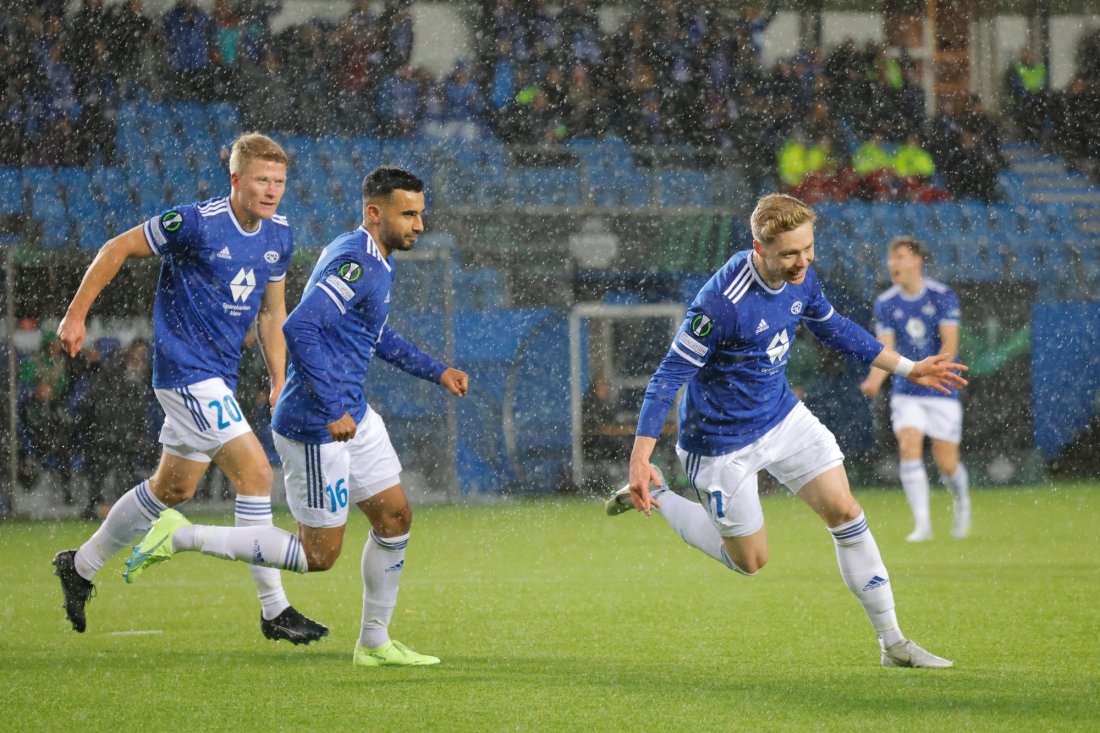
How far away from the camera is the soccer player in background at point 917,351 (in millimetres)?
10844

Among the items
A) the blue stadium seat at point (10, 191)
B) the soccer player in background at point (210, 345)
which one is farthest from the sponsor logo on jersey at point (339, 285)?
the blue stadium seat at point (10, 191)

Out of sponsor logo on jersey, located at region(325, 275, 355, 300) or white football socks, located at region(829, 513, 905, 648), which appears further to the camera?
white football socks, located at region(829, 513, 905, 648)

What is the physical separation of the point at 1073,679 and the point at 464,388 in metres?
2.28

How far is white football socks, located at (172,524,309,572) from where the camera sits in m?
5.57

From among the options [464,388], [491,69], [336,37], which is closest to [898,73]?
[491,69]

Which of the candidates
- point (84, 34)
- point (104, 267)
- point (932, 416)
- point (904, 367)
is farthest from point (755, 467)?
point (84, 34)

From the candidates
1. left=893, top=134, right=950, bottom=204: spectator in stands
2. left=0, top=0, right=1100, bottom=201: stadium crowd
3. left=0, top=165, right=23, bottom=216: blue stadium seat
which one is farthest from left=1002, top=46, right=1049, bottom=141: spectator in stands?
left=0, top=165, right=23, bottom=216: blue stadium seat

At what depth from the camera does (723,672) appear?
5523 mm

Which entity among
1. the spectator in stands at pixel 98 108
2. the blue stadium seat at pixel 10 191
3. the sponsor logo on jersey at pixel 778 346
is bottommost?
Answer: the sponsor logo on jersey at pixel 778 346

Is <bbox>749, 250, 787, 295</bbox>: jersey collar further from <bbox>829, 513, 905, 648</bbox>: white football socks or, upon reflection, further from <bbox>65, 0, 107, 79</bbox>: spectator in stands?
<bbox>65, 0, 107, 79</bbox>: spectator in stands

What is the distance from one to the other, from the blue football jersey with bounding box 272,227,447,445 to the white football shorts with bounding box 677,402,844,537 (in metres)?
1.11

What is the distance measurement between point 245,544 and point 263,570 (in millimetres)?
697

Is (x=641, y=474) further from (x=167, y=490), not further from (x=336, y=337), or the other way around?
(x=167, y=490)

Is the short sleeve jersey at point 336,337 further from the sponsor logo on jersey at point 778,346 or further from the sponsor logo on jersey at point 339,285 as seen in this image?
the sponsor logo on jersey at point 778,346
